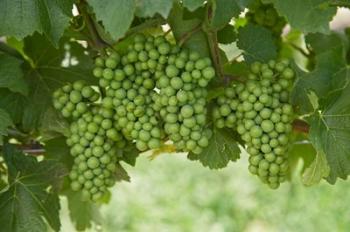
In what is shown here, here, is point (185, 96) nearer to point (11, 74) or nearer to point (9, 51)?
point (11, 74)

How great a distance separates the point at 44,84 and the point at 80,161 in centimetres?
26

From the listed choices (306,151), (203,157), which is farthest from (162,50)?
(306,151)

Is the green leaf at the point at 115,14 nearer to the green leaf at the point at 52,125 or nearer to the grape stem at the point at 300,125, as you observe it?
the green leaf at the point at 52,125

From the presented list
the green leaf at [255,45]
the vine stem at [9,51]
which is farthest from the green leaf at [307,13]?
the vine stem at [9,51]

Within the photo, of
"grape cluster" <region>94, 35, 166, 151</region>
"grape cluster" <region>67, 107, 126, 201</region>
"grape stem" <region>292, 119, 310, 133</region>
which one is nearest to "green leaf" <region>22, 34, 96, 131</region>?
"grape cluster" <region>67, 107, 126, 201</region>

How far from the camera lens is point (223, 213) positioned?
4949 millimetres

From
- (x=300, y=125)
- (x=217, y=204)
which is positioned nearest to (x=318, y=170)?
(x=300, y=125)

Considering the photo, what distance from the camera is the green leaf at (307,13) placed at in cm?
128

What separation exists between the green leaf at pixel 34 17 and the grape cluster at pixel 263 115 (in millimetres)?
366

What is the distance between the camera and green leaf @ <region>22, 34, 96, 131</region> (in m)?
1.66

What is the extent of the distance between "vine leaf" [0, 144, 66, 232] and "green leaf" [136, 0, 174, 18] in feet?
1.90

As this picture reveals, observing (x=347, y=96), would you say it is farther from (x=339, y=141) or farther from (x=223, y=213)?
(x=223, y=213)

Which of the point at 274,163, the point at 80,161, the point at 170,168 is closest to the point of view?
the point at 274,163

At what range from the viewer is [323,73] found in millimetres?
1650
